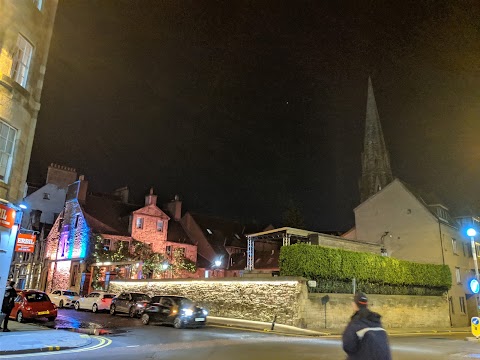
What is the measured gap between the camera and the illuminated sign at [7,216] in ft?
49.4

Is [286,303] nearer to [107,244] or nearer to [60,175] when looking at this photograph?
[107,244]

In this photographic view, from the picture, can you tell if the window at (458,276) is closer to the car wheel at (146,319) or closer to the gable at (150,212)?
the gable at (150,212)

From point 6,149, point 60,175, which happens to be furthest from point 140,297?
Result: point 60,175

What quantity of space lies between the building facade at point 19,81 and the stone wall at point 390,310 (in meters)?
15.8

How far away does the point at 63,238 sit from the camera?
43.6 m

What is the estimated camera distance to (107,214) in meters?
43.6

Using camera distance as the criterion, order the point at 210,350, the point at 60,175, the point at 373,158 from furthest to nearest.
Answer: the point at 373,158
the point at 60,175
the point at 210,350

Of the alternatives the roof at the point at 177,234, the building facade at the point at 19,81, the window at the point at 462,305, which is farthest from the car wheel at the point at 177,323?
the window at the point at 462,305

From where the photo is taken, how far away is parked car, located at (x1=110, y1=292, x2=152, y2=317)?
81.6ft

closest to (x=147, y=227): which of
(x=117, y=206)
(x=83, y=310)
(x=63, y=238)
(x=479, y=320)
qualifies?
(x=117, y=206)

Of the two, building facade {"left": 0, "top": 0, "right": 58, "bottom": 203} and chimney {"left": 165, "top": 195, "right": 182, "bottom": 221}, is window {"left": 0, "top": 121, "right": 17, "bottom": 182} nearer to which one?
building facade {"left": 0, "top": 0, "right": 58, "bottom": 203}

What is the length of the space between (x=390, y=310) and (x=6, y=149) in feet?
82.0

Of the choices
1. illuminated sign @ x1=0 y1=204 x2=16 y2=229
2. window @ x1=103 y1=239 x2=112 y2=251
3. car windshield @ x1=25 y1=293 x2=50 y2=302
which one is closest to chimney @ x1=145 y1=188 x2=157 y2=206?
window @ x1=103 y1=239 x2=112 y2=251

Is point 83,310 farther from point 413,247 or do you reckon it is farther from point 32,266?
point 413,247
